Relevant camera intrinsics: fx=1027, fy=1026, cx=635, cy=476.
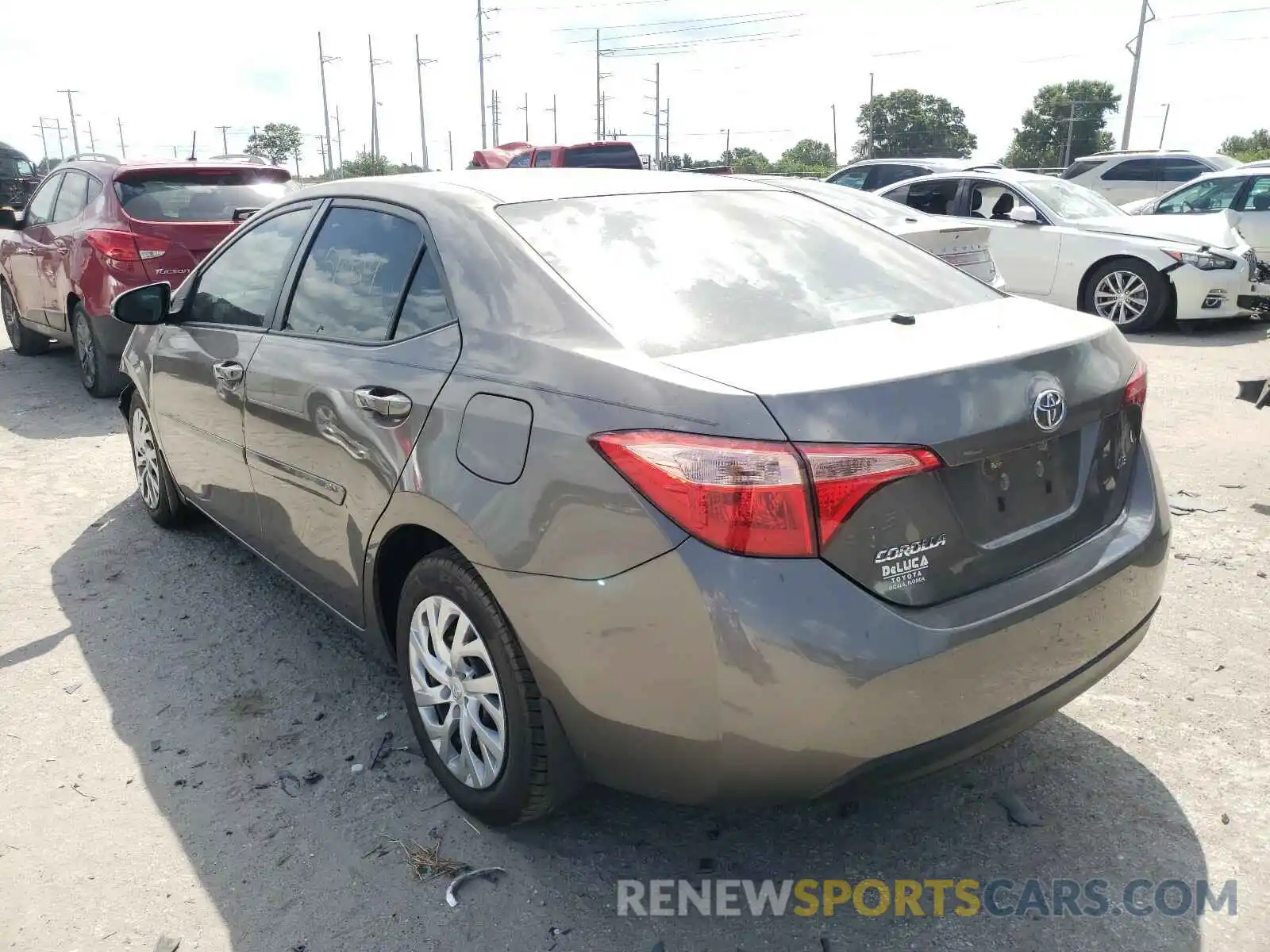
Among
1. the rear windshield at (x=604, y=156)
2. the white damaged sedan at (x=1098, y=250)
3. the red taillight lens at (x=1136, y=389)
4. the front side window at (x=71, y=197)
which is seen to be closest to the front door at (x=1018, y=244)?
the white damaged sedan at (x=1098, y=250)

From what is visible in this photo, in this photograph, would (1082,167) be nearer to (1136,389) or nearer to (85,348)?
(85,348)

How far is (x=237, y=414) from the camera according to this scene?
12.0 ft

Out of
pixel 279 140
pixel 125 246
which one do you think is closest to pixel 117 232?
pixel 125 246

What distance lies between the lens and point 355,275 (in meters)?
3.20

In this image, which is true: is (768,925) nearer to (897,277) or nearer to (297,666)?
(897,277)

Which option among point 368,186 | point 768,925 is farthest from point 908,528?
point 368,186

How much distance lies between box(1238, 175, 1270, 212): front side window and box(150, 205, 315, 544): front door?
1239 centimetres

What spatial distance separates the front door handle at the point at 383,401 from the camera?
269 cm

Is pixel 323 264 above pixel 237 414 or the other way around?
above

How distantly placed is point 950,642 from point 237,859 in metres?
1.89

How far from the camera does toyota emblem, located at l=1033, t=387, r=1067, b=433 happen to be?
2.26m

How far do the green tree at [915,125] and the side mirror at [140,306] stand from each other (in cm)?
9733

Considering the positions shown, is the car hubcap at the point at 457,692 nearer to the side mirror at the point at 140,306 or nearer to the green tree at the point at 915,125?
the side mirror at the point at 140,306

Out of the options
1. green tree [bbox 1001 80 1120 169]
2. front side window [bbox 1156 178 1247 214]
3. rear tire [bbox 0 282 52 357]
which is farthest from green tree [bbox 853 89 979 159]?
rear tire [bbox 0 282 52 357]
